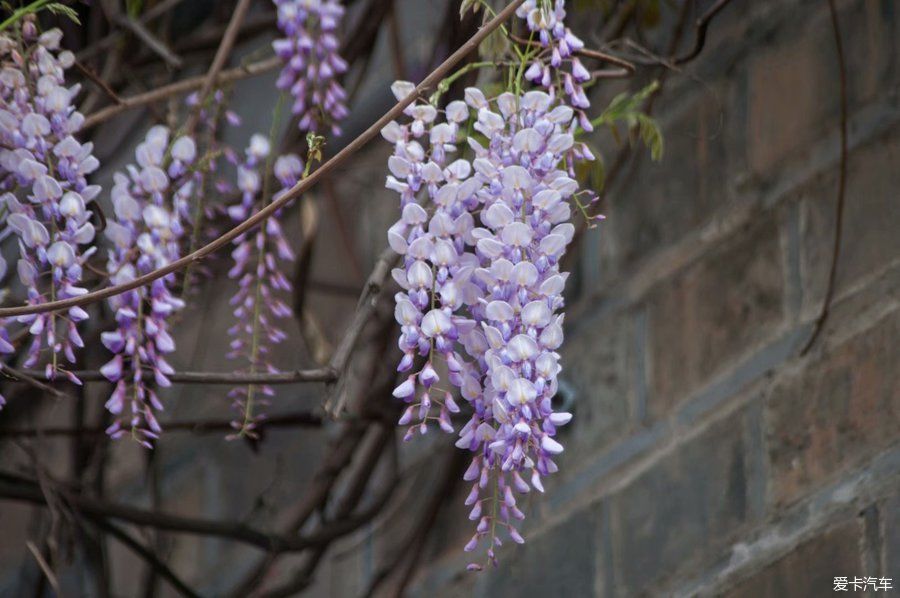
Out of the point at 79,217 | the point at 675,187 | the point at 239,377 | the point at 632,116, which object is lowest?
the point at 239,377

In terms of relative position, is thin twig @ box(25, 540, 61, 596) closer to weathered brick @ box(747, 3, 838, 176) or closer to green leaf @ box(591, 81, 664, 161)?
green leaf @ box(591, 81, 664, 161)

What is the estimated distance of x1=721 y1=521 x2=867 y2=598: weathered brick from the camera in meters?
1.46

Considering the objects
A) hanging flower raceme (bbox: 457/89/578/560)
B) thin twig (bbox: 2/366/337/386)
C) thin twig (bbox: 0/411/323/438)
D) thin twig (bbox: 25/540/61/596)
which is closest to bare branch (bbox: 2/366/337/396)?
thin twig (bbox: 2/366/337/386)

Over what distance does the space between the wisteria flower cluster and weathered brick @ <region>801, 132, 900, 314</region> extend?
1.46ft

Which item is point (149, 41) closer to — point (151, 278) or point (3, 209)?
point (3, 209)

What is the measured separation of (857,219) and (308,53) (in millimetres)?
610

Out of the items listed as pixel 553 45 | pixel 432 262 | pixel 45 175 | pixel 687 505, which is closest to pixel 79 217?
pixel 45 175

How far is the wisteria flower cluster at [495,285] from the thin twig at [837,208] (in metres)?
0.39

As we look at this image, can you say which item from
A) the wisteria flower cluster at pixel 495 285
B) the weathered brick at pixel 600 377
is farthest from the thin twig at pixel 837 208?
the wisteria flower cluster at pixel 495 285

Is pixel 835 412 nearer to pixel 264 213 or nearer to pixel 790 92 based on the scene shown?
pixel 790 92

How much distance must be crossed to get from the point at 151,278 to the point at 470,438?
0.89 ft

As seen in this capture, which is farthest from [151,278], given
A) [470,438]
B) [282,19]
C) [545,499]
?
[545,499]

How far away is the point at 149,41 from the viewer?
1782 mm

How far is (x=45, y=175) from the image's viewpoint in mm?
1280
